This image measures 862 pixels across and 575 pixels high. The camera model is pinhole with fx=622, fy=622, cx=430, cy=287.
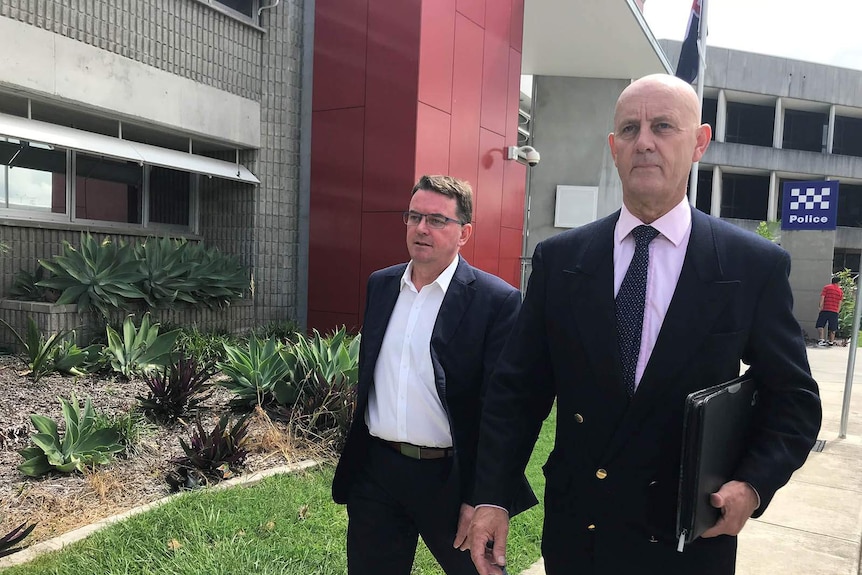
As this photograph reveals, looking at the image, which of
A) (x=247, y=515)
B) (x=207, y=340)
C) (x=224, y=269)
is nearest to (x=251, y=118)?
(x=224, y=269)

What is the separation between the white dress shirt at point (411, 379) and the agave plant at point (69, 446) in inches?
100

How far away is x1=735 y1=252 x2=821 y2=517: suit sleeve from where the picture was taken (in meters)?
1.54

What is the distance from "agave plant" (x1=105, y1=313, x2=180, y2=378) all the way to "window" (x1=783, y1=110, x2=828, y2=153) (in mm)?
37822

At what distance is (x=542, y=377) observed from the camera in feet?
6.25

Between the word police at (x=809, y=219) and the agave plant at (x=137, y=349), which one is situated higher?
the word police at (x=809, y=219)

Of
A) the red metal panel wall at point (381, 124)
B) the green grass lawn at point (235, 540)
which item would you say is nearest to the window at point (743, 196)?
the red metal panel wall at point (381, 124)

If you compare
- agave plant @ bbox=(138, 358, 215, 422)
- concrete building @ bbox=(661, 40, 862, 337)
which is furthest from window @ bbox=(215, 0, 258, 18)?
concrete building @ bbox=(661, 40, 862, 337)

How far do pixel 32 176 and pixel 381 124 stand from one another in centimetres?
455

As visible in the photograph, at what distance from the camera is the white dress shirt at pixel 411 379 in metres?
2.43

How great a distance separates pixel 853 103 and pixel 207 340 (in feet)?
124

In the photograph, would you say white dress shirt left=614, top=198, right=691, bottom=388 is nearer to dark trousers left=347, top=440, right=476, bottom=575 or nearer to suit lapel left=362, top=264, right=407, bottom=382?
dark trousers left=347, top=440, right=476, bottom=575

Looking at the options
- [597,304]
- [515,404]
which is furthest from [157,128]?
[597,304]

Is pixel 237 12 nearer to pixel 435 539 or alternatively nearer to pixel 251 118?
pixel 251 118

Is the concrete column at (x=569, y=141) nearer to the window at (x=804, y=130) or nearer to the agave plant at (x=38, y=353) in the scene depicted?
the agave plant at (x=38, y=353)
